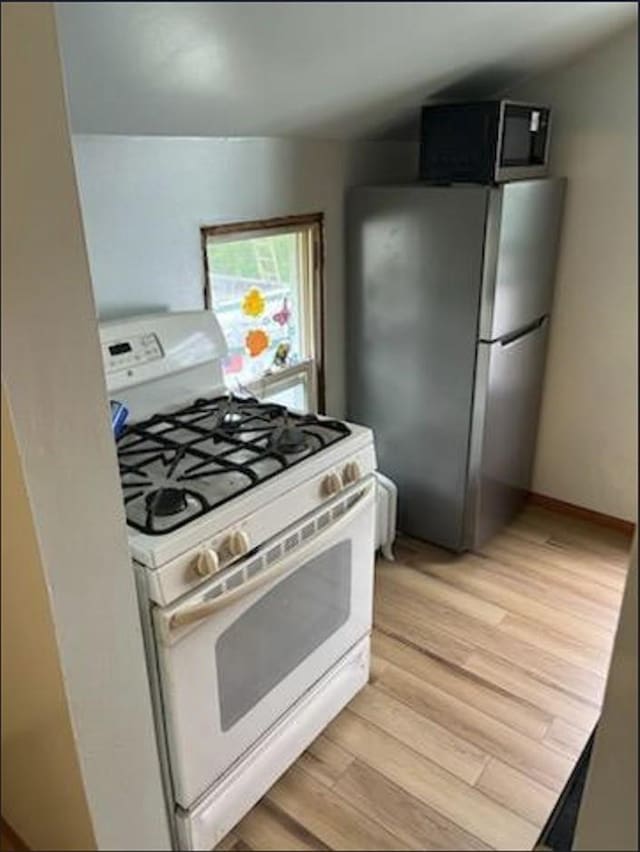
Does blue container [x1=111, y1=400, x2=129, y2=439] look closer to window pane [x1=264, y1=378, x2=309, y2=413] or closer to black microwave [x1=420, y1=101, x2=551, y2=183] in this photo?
window pane [x1=264, y1=378, x2=309, y2=413]

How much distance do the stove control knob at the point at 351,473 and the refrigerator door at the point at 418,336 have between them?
82 centimetres

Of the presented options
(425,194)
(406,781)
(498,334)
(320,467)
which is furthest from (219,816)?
(425,194)

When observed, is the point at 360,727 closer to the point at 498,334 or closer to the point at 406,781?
the point at 406,781

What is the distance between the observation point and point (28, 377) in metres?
0.59

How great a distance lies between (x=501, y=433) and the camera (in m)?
2.02

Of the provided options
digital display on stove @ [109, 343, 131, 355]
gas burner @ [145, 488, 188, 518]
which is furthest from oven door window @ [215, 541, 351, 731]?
digital display on stove @ [109, 343, 131, 355]

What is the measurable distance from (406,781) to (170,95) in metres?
0.99

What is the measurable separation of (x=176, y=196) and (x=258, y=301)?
1.40 ft

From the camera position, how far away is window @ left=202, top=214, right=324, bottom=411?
179 centimetres

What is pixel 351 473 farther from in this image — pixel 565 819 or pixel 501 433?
pixel 501 433

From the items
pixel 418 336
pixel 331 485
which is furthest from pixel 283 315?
pixel 331 485

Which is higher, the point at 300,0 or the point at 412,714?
the point at 300,0

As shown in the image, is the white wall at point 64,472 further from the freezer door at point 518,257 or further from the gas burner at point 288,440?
the freezer door at point 518,257

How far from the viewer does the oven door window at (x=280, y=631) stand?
103 cm
